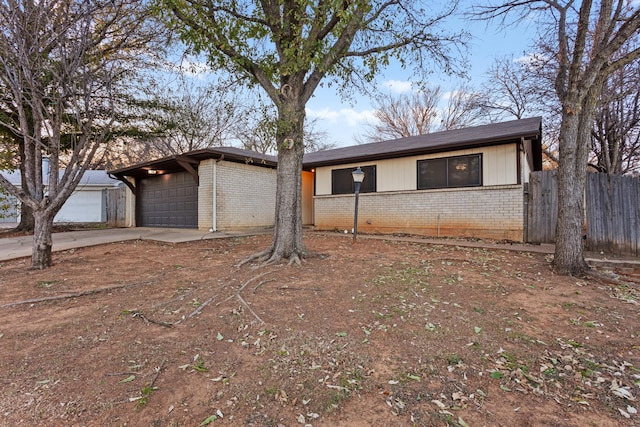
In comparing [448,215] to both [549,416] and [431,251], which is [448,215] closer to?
[431,251]

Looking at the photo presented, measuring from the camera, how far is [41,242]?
17.8 ft

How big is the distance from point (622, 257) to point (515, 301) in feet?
15.4

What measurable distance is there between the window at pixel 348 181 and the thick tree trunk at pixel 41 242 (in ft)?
26.6

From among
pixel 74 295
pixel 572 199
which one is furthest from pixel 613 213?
pixel 74 295

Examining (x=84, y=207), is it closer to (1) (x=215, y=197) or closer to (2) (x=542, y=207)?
(1) (x=215, y=197)

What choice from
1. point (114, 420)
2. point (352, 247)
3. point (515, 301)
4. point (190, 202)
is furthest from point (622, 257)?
point (190, 202)

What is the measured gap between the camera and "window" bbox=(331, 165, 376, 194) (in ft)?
34.1

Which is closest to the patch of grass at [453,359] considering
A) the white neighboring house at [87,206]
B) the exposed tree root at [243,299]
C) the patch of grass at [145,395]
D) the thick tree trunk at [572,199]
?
the exposed tree root at [243,299]

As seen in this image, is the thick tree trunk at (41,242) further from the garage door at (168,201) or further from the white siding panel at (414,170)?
the white siding panel at (414,170)

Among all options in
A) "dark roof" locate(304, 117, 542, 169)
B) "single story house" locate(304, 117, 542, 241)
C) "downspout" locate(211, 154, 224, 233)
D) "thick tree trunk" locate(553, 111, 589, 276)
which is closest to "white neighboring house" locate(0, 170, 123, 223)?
"downspout" locate(211, 154, 224, 233)

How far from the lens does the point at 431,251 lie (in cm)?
671

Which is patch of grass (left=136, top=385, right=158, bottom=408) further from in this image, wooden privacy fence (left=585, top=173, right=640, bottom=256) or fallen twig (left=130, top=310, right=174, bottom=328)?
wooden privacy fence (left=585, top=173, right=640, bottom=256)

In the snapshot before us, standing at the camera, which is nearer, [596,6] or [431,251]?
[596,6]

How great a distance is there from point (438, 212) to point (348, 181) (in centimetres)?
343
